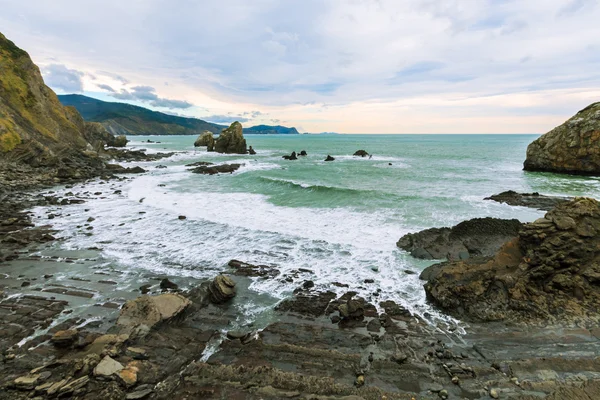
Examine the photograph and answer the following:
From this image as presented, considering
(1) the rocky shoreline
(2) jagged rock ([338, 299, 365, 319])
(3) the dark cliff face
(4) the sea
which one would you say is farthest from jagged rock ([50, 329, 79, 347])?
(3) the dark cliff face

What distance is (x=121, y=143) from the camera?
85.4m

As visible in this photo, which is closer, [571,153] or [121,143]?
[571,153]

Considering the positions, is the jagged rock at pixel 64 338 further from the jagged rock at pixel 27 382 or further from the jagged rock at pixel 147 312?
the jagged rock at pixel 27 382

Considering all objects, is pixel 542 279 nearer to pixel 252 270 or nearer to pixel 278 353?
pixel 278 353

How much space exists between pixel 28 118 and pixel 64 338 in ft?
148

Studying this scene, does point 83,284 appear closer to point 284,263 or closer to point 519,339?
point 284,263

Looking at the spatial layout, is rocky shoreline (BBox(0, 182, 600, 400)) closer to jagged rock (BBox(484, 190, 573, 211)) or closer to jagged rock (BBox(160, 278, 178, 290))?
jagged rock (BBox(160, 278, 178, 290))

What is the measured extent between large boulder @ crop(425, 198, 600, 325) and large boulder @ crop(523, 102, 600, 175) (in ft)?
122

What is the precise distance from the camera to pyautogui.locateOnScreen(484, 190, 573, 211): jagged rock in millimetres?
20531

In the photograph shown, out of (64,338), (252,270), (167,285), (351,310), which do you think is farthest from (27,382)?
(351,310)

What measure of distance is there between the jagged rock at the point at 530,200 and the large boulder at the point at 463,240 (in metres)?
9.56

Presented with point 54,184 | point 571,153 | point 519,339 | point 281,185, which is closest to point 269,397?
point 519,339

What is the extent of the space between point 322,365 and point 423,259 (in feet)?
26.1

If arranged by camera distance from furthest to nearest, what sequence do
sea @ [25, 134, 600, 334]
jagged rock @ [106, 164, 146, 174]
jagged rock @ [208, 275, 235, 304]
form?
jagged rock @ [106, 164, 146, 174]
sea @ [25, 134, 600, 334]
jagged rock @ [208, 275, 235, 304]
